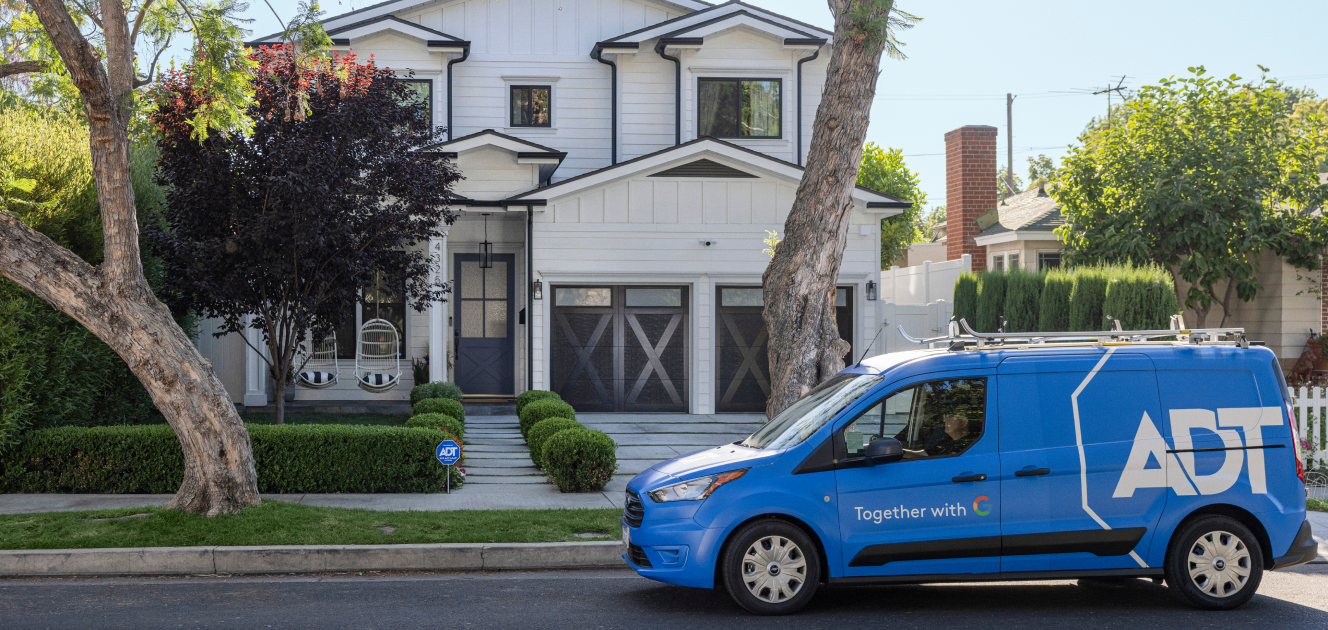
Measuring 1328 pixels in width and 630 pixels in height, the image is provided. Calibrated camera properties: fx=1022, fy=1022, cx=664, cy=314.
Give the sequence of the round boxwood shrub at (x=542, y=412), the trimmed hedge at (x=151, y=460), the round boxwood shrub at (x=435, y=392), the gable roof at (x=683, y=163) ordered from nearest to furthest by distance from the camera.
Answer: the trimmed hedge at (x=151, y=460) → the round boxwood shrub at (x=542, y=412) → the round boxwood shrub at (x=435, y=392) → the gable roof at (x=683, y=163)

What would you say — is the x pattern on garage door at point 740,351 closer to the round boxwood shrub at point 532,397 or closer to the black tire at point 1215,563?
the round boxwood shrub at point 532,397

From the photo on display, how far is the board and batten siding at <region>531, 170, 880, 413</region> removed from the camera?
685 inches

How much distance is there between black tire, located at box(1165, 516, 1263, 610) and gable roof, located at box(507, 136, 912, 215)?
35.7 feet

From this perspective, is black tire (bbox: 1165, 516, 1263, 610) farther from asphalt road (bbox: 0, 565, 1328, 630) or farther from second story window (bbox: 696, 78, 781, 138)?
second story window (bbox: 696, 78, 781, 138)

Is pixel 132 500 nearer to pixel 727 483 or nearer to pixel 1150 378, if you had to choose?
pixel 727 483

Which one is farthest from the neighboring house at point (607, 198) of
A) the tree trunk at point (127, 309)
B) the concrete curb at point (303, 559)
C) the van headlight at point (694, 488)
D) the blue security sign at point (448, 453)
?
the van headlight at point (694, 488)

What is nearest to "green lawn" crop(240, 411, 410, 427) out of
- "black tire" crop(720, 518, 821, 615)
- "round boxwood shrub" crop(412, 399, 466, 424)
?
"round boxwood shrub" crop(412, 399, 466, 424)

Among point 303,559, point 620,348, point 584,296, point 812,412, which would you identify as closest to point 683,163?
point 584,296

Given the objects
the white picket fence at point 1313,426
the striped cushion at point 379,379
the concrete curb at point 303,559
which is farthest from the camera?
the striped cushion at point 379,379

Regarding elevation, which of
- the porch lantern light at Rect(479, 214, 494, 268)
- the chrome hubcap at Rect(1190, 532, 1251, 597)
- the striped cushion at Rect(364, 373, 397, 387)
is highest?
the porch lantern light at Rect(479, 214, 494, 268)

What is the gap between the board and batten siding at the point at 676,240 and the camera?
17.4 m

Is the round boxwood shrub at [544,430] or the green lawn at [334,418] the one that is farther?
the green lawn at [334,418]

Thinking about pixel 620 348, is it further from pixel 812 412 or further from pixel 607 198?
pixel 812 412

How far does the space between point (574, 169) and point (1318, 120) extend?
13708mm
